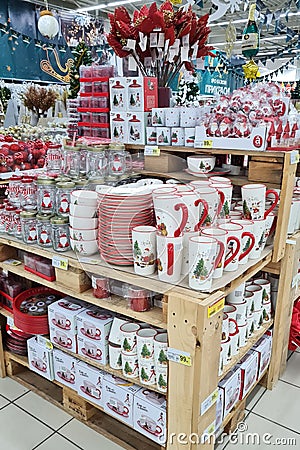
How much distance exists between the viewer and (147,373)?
5.60 feet

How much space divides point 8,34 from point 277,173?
9.04 m

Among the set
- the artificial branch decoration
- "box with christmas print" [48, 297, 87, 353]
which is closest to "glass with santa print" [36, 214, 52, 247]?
"box with christmas print" [48, 297, 87, 353]

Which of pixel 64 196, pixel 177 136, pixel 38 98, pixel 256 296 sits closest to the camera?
pixel 64 196

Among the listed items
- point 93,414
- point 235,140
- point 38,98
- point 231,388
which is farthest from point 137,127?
point 38,98

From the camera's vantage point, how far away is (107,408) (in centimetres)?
190

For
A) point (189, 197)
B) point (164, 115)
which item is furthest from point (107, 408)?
point (164, 115)

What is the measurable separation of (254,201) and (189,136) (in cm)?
56

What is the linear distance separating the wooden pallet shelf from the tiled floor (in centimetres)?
4

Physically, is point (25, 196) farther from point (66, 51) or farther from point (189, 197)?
point (66, 51)

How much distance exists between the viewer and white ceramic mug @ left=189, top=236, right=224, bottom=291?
4.58ft

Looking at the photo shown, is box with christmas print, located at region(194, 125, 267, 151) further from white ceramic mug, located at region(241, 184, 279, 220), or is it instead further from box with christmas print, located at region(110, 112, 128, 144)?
box with christmas print, located at region(110, 112, 128, 144)

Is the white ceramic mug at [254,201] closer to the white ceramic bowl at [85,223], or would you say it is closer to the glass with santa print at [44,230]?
the white ceramic bowl at [85,223]

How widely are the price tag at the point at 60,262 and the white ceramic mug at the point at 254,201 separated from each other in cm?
86

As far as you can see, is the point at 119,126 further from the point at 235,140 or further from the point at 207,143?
the point at 235,140
